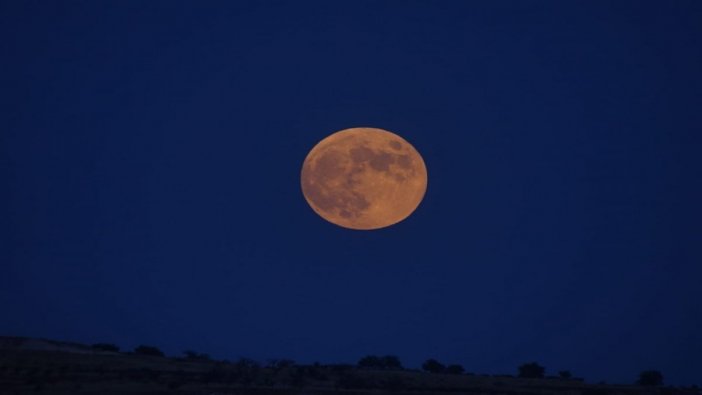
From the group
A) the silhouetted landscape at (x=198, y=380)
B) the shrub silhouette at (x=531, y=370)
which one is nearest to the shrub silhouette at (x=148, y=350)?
the silhouetted landscape at (x=198, y=380)

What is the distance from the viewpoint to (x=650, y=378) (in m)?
92.2

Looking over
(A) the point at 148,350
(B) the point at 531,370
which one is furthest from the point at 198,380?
(B) the point at 531,370

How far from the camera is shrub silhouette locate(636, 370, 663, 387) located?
91312mm

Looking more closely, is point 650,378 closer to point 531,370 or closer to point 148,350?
point 531,370

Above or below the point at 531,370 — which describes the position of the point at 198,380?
below

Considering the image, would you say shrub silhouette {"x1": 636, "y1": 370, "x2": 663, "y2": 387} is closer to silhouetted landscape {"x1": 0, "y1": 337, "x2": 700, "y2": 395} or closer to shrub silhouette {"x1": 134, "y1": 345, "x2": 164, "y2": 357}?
silhouetted landscape {"x1": 0, "y1": 337, "x2": 700, "y2": 395}

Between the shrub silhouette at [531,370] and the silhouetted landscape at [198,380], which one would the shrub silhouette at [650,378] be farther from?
the silhouetted landscape at [198,380]

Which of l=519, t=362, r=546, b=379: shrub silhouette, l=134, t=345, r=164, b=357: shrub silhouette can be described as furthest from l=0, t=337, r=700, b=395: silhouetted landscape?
l=519, t=362, r=546, b=379: shrub silhouette

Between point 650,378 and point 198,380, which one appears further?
point 650,378

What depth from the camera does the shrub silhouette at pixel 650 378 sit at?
91312 millimetres

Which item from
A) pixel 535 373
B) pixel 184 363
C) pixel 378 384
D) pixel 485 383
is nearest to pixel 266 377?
pixel 378 384

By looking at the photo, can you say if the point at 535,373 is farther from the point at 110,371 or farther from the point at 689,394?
the point at 110,371

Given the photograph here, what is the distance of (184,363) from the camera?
6397 cm

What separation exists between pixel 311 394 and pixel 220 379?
9.05 m
